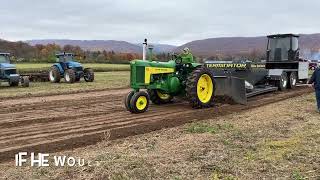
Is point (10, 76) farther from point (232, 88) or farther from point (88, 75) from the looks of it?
point (232, 88)

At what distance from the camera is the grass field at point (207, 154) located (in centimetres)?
630

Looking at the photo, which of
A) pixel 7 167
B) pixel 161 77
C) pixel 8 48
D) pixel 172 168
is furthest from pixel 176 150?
pixel 8 48

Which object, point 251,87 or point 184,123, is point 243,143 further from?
point 251,87

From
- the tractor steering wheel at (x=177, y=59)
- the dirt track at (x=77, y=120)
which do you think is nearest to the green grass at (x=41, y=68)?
the dirt track at (x=77, y=120)

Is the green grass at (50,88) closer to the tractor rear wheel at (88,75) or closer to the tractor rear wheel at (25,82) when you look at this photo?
the tractor rear wheel at (25,82)

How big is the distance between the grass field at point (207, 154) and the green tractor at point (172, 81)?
7.36 feet

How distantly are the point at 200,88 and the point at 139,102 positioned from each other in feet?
6.65

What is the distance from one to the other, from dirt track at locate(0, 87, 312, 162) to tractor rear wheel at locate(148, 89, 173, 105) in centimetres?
35

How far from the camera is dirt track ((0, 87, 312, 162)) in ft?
28.3

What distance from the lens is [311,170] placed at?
656 cm

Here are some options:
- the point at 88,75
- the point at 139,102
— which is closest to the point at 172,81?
the point at 139,102

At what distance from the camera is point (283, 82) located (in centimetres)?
1969

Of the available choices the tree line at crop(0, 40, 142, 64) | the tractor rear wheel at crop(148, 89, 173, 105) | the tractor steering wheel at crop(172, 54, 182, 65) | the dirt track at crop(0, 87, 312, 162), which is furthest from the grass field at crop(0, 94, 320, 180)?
the tree line at crop(0, 40, 142, 64)

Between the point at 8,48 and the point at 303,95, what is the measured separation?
65.0m
